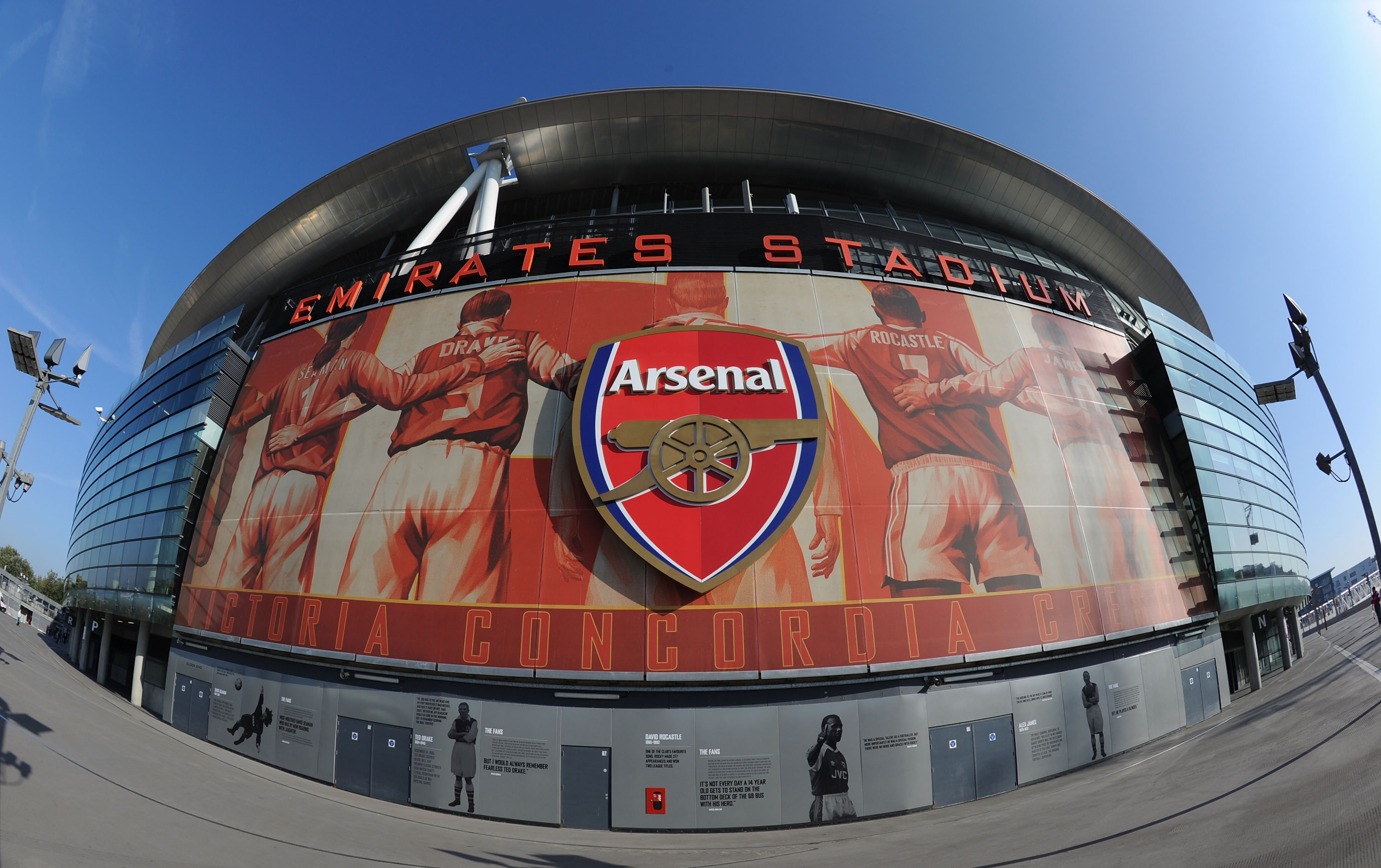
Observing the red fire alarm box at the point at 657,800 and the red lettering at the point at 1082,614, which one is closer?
the red fire alarm box at the point at 657,800

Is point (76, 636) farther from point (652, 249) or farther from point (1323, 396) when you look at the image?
point (1323, 396)

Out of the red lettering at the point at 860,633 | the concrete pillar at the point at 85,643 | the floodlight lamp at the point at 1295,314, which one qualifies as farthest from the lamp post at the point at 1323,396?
the concrete pillar at the point at 85,643

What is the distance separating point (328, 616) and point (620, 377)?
472 inches

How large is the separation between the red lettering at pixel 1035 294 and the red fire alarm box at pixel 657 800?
2207 centimetres

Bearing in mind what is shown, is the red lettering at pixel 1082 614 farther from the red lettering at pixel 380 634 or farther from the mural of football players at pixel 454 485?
the red lettering at pixel 380 634

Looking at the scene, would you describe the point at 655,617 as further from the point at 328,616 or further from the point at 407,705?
the point at 328,616

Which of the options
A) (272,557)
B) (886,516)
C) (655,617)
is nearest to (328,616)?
(272,557)

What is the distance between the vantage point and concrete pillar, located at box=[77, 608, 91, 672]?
30109mm

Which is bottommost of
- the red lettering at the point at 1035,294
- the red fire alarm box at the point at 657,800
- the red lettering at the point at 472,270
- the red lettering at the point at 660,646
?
the red fire alarm box at the point at 657,800

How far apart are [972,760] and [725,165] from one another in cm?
2599

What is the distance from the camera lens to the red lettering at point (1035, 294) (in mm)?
20281

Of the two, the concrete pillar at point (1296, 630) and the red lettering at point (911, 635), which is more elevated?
the red lettering at point (911, 635)

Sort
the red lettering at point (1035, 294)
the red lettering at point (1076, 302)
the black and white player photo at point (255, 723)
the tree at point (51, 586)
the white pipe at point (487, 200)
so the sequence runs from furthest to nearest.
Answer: the tree at point (51, 586) < the white pipe at point (487, 200) < the red lettering at point (1076, 302) < the red lettering at point (1035, 294) < the black and white player photo at point (255, 723)

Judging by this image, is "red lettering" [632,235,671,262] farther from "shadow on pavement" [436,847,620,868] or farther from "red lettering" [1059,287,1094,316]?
"shadow on pavement" [436,847,620,868]
